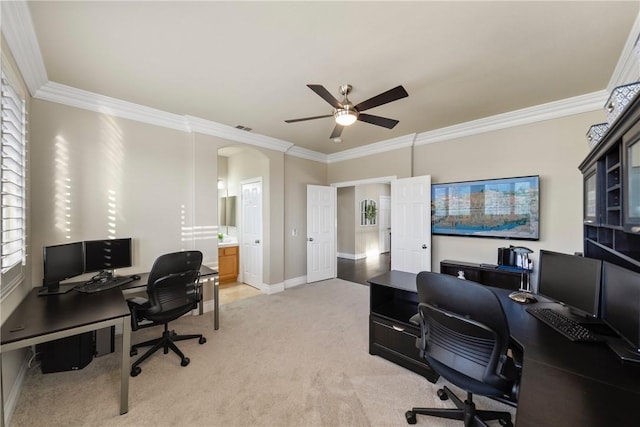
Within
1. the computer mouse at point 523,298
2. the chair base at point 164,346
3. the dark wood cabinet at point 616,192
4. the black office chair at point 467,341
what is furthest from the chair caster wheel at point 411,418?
the chair base at point 164,346

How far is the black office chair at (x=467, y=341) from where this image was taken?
1.39 m

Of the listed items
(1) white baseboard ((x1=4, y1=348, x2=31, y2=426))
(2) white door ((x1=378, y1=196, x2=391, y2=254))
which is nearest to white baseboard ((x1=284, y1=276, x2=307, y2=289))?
(1) white baseboard ((x1=4, y1=348, x2=31, y2=426))

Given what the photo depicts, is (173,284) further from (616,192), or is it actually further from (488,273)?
(488,273)

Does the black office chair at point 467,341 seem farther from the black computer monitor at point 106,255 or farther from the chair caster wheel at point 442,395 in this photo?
the black computer monitor at point 106,255

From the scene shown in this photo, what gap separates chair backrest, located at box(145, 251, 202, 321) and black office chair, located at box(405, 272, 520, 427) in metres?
2.22

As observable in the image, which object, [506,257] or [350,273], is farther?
[350,273]

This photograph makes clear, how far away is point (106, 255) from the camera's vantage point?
2.86 metres

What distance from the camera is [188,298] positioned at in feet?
8.65

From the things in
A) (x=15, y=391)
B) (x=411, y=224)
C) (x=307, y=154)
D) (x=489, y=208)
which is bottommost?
(x=15, y=391)

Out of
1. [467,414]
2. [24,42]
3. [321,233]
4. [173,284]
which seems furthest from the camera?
[321,233]

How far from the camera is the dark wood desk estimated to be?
1.59 metres

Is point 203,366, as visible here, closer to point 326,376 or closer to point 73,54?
point 326,376

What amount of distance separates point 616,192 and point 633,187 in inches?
22.9

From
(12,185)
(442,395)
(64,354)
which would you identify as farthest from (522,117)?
(64,354)
